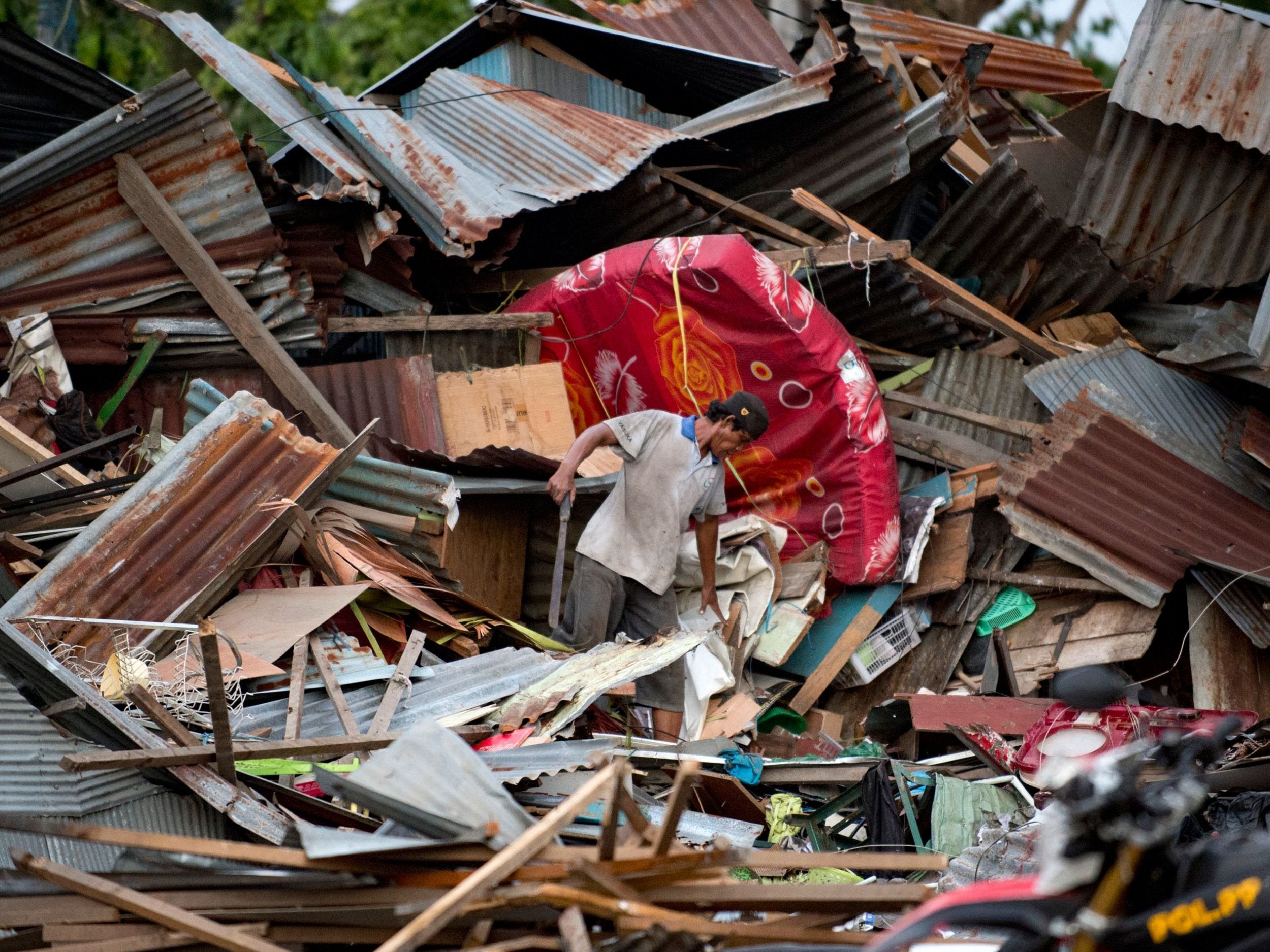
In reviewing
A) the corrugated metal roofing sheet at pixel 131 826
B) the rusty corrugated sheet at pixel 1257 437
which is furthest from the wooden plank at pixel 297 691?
the rusty corrugated sheet at pixel 1257 437

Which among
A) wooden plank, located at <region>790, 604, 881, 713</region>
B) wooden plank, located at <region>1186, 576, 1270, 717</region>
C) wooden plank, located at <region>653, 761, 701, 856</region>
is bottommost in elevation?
wooden plank, located at <region>790, 604, 881, 713</region>

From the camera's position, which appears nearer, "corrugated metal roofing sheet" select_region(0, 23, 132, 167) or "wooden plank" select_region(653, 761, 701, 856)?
"wooden plank" select_region(653, 761, 701, 856)

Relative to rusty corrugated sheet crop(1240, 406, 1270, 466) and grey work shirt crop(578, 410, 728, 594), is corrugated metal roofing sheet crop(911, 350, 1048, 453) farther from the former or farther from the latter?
grey work shirt crop(578, 410, 728, 594)

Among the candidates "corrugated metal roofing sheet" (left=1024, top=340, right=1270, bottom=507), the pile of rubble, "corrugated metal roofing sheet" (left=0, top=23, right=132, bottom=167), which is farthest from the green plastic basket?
"corrugated metal roofing sheet" (left=0, top=23, right=132, bottom=167)

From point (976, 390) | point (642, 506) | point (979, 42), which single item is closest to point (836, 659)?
point (642, 506)

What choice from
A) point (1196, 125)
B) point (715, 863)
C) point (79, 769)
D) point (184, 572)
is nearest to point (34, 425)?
point (184, 572)

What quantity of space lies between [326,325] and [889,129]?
3812mm

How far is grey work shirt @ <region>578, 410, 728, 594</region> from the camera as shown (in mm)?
6117

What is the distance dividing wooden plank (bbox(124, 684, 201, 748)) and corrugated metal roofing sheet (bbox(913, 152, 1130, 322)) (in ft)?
20.4

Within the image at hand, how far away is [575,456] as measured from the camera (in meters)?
5.96

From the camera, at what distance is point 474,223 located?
720 cm

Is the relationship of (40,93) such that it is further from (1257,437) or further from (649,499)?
(1257,437)

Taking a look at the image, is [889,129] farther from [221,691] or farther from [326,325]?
[221,691]

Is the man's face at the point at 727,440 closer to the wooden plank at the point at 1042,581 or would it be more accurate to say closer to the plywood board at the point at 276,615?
the plywood board at the point at 276,615
